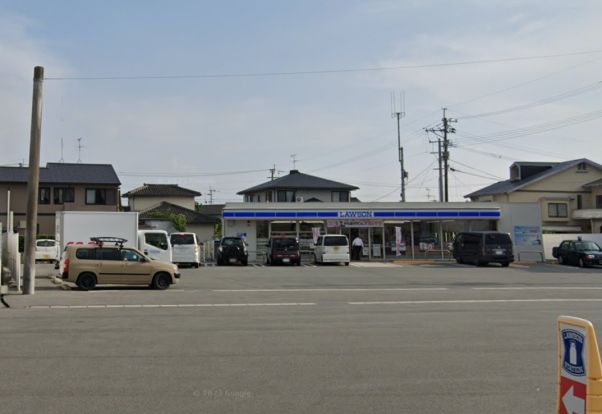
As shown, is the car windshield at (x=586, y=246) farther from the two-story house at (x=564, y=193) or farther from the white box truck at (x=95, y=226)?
the white box truck at (x=95, y=226)

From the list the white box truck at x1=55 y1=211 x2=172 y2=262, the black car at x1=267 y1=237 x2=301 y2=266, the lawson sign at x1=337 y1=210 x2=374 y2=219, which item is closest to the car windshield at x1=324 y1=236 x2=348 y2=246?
the black car at x1=267 y1=237 x2=301 y2=266

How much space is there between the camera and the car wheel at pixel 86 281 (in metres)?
19.1

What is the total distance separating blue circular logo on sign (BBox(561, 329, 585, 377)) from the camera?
449 cm

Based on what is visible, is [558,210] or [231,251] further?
[558,210]

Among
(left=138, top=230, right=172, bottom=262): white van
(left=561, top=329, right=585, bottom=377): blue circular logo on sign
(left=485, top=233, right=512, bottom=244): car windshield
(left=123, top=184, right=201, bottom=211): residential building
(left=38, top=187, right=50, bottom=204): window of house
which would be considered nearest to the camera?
(left=561, top=329, right=585, bottom=377): blue circular logo on sign

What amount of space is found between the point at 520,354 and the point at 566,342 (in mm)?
4398

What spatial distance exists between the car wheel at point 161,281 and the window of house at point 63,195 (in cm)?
3828

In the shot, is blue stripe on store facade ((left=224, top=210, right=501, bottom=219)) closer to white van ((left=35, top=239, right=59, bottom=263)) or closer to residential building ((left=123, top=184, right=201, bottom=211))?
white van ((left=35, top=239, right=59, bottom=263))

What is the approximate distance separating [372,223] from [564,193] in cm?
2543

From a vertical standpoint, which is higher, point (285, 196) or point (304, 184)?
point (304, 184)

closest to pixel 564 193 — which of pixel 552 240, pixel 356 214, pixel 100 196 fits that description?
pixel 552 240

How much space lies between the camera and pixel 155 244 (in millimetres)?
28156

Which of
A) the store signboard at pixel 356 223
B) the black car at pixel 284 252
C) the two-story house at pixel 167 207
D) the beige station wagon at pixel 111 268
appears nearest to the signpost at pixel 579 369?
the beige station wagon at pixel 111 268

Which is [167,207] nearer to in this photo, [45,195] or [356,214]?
[45,195]
